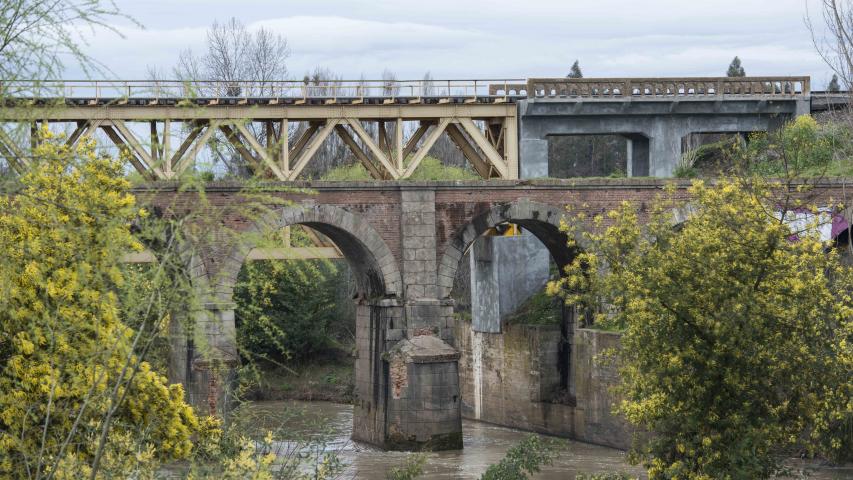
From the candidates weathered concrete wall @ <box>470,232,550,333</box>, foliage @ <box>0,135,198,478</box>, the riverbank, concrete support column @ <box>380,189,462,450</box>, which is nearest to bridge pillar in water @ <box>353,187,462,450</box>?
concrete support column @ <box>380,189,462,450</box>

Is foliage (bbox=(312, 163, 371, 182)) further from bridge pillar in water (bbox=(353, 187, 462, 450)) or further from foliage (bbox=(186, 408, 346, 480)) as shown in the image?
foliage (bbox=(186, 408, 346, 480))

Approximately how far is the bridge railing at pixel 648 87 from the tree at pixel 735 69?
28804 mm

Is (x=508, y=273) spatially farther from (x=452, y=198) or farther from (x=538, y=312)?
(x=452, y=198)

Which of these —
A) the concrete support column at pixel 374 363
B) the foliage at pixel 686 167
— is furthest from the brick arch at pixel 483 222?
the foliage at pixel 686 167

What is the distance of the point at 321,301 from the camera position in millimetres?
46719

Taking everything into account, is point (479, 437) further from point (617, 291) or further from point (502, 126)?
point (617, 291)

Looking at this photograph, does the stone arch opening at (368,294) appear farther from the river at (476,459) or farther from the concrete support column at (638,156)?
the concrete support column at (638,156)

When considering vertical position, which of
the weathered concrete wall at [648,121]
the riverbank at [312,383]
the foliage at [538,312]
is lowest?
the riverbank at [312,383]

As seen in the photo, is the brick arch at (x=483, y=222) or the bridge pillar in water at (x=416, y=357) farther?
the brick arch at (x=483, y=222)

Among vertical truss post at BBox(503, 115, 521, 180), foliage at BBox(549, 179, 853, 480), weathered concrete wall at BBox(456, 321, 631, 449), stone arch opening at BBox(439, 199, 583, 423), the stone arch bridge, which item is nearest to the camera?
foliage at BBox(549, 179, 853, 480)

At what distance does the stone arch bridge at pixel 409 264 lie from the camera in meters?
29.9

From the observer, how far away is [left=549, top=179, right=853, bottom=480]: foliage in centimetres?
1783

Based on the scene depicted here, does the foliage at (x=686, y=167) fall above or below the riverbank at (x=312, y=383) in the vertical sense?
above

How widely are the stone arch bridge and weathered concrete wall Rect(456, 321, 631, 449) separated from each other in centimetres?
89
